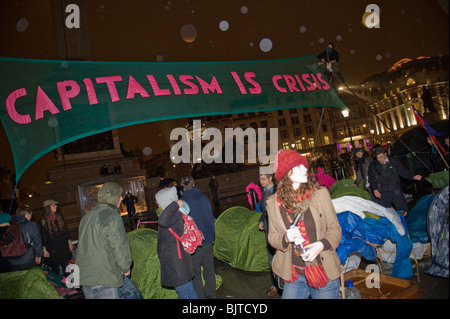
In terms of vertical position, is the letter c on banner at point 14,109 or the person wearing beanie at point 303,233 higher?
the letter c on banner at point 14,109

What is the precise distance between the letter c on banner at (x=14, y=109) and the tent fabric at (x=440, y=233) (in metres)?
5.25

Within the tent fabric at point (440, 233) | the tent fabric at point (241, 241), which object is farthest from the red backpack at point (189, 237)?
the tent fabric at point (440, 233)

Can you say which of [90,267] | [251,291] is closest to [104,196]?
[90,267]

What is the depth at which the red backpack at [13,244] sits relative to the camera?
480 cm

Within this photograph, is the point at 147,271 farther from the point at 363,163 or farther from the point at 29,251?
the point at 363,163

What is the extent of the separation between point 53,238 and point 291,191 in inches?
202

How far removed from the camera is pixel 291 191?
266cm

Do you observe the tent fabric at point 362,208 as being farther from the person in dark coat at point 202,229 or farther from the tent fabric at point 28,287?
the tent fabric at point 28,287

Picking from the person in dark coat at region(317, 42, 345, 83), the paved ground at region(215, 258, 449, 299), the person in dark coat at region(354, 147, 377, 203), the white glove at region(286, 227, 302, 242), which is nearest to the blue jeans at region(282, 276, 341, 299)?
the white glove at region(286, 227, 302, 242)

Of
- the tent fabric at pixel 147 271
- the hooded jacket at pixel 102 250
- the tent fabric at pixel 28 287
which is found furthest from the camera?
the tent fabric at pixel 147 271

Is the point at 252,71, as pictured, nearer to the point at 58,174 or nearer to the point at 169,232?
the point at 169,232

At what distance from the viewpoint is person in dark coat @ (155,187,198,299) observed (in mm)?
3545

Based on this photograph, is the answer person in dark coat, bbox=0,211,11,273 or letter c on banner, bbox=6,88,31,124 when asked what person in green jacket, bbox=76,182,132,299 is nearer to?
letter c on banner, bbox=6,88,31,124

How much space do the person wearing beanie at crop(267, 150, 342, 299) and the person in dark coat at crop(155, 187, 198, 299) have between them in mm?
1310
